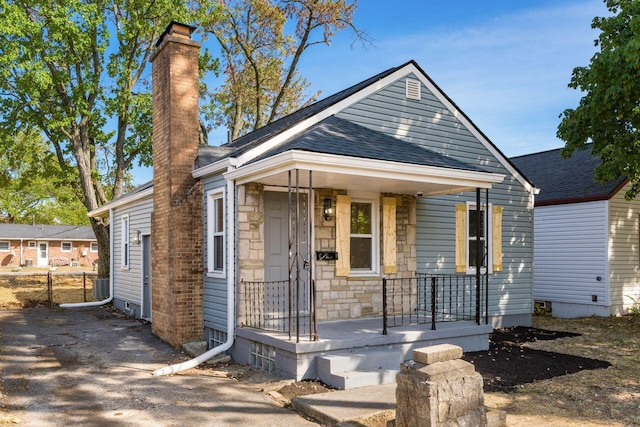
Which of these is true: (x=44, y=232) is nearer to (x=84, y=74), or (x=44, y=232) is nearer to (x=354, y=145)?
(x=84, y=74)

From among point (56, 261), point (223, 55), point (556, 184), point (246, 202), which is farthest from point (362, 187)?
point (56, 261)

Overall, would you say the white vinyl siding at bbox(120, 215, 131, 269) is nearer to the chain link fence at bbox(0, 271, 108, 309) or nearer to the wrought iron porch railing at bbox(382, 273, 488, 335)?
the chain link fence at bbox(0, 271, 108, 309)

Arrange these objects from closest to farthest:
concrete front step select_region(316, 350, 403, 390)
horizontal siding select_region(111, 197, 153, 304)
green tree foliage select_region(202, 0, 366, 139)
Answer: concrete front step select_region(316, 350, 403, 390)
horizontal siding select_region(111, 197, 153, 304)
green tree foliage select_region(202, 0, 366, 139)

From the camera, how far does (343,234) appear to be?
897cm

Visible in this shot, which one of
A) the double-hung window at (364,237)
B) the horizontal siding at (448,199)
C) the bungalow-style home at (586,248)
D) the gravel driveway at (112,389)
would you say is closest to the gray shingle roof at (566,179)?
the bungalow-style home at (586,248)

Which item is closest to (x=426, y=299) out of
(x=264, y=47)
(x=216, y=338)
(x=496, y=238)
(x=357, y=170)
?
(x=496, y=238)

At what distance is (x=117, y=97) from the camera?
19.9 m

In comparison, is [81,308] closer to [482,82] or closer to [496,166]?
[496,166]

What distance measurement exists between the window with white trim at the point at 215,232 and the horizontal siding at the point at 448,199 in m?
2.86

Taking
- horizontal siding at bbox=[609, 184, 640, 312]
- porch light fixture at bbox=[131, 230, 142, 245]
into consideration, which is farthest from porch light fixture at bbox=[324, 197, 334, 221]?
horizontal siding at bbox=[609, 184, 640, 312]

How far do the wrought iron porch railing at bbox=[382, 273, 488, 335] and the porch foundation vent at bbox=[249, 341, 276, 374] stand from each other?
2.39 meters

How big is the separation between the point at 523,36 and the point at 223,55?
15.7 meters

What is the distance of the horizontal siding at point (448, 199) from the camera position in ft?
33.6

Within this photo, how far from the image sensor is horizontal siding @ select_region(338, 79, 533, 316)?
10.2 metres
